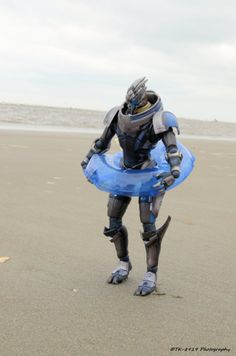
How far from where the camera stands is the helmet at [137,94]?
15.6 feet

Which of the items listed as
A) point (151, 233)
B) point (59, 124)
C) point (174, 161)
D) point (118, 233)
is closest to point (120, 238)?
point (118, 233)

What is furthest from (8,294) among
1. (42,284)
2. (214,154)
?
(214,154)

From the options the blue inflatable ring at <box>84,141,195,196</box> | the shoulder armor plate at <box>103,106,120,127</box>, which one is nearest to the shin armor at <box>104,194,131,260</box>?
the blue inflatable ring at <box>84,141,195,196</box>

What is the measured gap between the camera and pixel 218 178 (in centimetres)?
1192

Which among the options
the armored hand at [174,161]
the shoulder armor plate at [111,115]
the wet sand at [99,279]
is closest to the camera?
the wet sand at [99,279]

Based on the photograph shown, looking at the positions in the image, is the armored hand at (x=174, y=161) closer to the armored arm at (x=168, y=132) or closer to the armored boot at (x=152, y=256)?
the armored arm at (x=168, y=132)

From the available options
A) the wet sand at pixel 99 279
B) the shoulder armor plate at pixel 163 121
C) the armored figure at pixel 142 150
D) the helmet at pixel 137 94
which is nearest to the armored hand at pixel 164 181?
the armored figure at pixel 142 150

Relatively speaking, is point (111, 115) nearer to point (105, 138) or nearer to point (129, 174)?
point (105, 138)

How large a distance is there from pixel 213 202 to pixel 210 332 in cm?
513

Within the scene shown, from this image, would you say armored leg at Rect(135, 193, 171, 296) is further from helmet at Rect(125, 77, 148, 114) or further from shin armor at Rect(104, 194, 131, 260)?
helmet at Rect(125, 77, 148, 114)

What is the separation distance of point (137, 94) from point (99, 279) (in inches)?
68.8

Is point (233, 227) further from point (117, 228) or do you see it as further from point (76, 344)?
point (76, 344)

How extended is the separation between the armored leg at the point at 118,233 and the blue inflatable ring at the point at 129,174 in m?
0.15

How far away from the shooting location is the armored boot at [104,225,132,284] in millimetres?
5188
